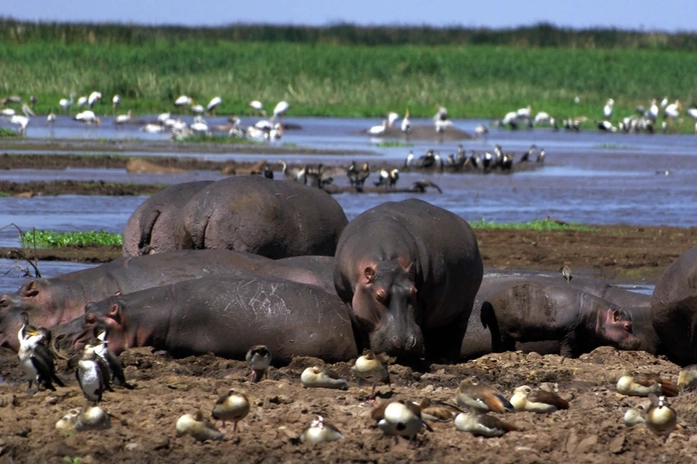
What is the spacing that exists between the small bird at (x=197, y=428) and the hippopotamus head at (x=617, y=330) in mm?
4261

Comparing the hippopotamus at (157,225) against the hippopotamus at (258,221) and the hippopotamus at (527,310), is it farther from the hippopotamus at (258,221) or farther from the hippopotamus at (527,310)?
the hippopotamus at (527,310)

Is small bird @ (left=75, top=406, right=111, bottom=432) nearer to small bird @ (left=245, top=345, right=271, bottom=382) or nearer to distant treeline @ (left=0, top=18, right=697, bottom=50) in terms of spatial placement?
small bird @ (left=245, top=345, right=271, bottom=382)

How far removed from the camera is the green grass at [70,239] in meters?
14.2

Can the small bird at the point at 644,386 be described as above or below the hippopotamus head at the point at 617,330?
above

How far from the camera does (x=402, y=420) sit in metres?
6.33

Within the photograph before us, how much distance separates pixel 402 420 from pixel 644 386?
6.28 ft

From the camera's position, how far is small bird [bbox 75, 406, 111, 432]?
6402 millimetres

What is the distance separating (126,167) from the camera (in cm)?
2523

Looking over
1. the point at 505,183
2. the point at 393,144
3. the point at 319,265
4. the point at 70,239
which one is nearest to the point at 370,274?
the point at 319,265

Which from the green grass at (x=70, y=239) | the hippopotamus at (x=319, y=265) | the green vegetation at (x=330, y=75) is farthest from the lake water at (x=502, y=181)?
the green vegetation at (x=330, y=75)

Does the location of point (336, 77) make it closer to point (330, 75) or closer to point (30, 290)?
point (330, 75)

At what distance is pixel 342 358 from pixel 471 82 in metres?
53.4

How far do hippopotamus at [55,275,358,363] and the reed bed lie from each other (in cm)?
3854

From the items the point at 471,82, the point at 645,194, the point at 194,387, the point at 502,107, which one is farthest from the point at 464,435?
the point at 471,82
